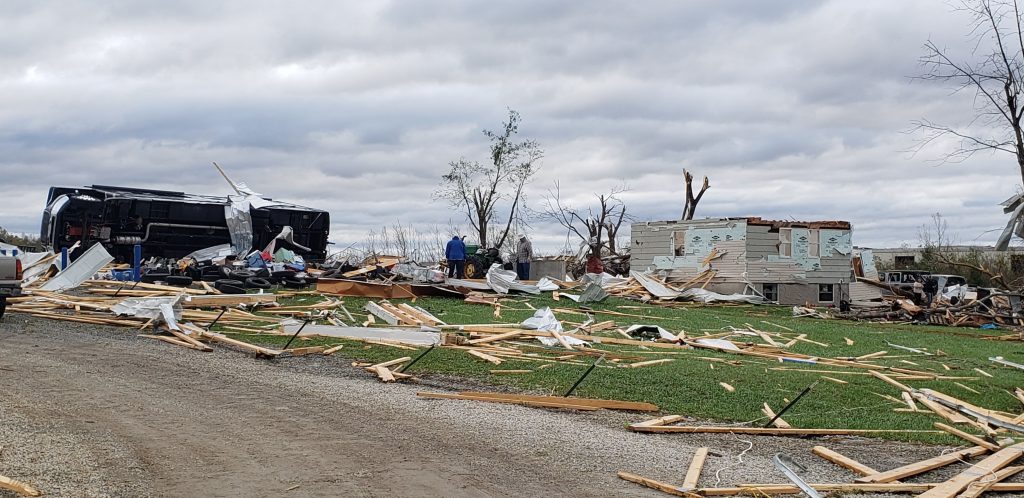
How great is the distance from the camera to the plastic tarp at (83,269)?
65.9ft

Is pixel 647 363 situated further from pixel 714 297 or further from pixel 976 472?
pixel 714 297

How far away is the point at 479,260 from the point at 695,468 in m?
26.7

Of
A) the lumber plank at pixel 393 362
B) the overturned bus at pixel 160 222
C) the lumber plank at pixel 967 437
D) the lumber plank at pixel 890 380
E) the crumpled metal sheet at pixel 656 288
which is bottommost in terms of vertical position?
the lumber plank at pixel 967 437

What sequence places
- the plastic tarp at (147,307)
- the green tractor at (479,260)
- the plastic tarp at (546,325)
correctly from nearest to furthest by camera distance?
1. the plastic tarp at (546,325)
2. the plastic tarp at (147,307)
3. the green tractor at (479,260)

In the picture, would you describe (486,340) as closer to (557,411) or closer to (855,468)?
(557,411)

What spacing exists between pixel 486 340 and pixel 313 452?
7.25 meters

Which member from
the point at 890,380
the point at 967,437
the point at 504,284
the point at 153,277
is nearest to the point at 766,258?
the point at 504,284

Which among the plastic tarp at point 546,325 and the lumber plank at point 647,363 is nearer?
the lumber plank at point 647,363

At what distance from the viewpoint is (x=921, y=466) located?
7359mm

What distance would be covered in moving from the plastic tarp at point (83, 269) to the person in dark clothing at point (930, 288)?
925 inches

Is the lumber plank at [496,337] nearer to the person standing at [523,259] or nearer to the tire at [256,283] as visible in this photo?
the tire at [256,283]

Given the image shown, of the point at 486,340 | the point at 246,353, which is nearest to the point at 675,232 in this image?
the point at 486,340

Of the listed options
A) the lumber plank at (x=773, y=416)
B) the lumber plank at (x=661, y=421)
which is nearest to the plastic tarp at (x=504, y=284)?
the lumber plank at (x=773, y=416)

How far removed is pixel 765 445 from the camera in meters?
8.33
